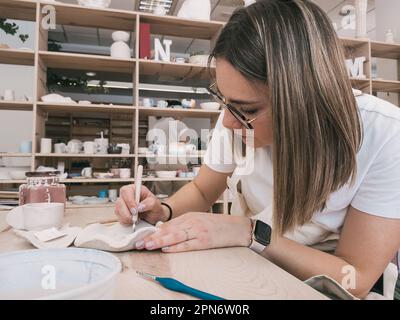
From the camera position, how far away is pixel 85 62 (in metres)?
2.79

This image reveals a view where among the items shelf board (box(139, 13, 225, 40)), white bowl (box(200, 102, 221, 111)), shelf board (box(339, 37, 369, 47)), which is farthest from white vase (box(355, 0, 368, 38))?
white bowl (box(200, 102, 221, 111))

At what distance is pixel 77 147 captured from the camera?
106 inches

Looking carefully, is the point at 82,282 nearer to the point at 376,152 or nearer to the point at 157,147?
the point at 376,152

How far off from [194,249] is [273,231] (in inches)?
7.5

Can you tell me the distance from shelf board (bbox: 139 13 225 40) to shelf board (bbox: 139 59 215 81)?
383 mm

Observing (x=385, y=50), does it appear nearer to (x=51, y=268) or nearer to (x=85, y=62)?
(x=85, y=62)

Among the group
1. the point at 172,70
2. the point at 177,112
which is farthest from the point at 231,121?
the point at 172,70

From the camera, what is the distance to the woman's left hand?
2.01 ft

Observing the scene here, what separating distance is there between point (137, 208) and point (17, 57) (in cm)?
250

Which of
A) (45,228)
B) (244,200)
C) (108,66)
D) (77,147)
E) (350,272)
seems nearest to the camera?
(350,272)

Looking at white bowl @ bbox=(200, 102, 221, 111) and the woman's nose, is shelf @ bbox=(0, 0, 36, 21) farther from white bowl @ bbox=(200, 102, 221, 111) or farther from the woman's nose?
the woman's nose

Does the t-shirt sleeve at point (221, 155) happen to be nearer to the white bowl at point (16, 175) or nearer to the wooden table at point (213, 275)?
the wooden table at point (213, 275)

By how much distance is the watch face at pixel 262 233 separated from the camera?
0.67 meters

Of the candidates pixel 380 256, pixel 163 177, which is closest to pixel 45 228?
pixel 380 256
